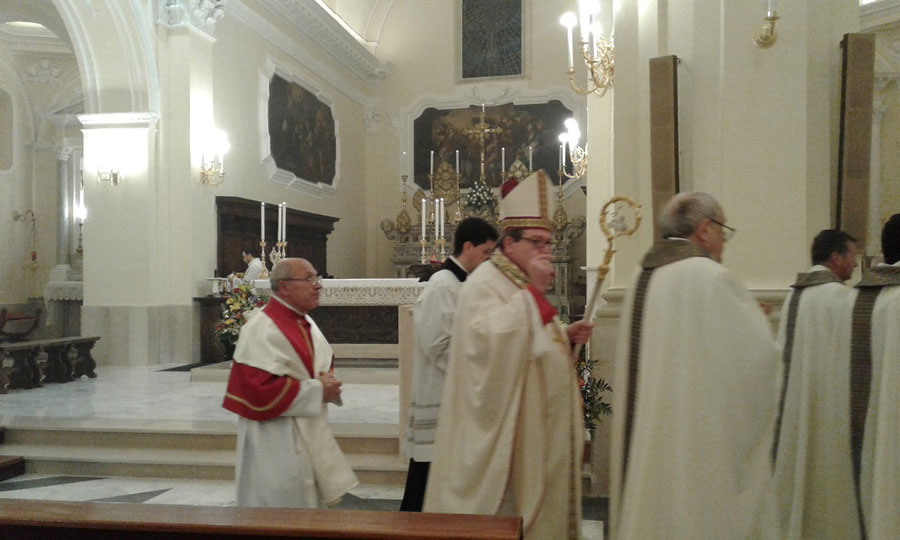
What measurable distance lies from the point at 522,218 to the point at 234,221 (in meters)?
9.93

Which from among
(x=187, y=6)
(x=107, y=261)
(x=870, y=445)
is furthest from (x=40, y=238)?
(x=870, y=445)

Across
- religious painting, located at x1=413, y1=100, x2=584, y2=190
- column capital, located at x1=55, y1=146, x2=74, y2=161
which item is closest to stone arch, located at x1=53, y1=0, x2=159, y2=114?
column capital, located at x1=55, y1=146, x2=74, y2=161

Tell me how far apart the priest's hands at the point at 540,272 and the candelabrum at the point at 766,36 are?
2.69 m

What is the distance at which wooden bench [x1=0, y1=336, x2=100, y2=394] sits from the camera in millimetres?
8680

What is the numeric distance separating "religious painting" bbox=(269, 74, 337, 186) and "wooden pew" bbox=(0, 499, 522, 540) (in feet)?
37.9

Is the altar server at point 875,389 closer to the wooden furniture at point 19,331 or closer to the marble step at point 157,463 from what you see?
the marble step at point 157,463

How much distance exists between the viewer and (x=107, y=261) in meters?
10.9

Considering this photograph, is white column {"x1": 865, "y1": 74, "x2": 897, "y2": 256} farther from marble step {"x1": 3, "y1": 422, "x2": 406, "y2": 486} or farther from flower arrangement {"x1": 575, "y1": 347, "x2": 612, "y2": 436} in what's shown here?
marble step {"x1": 3, "y1": 422, "x2": 406, "y2": 486}

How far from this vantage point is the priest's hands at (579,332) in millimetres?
2854

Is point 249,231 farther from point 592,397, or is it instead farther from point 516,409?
point 516,409

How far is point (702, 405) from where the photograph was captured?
8.36ft

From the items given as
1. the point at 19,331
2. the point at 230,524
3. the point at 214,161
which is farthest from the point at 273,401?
the point at 19,331

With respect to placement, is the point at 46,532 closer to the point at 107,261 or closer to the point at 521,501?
the point at 521,501

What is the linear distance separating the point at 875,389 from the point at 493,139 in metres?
15.1
